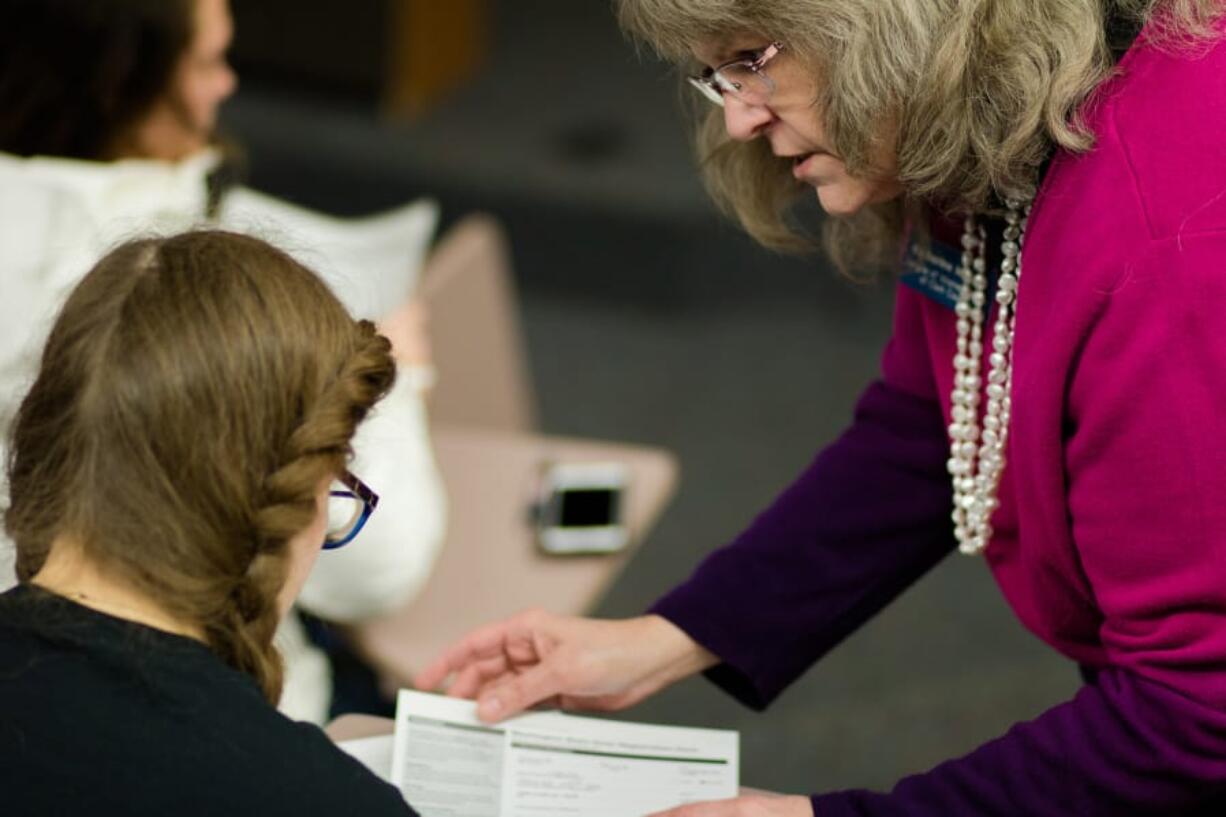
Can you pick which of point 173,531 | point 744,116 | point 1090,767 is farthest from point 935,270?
point 173,531

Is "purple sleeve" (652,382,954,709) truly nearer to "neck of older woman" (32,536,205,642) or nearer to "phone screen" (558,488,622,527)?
"neck of older woman" (32,536,205,642)

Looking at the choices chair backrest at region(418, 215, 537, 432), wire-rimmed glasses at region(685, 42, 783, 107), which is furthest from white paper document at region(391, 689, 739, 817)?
chair backrest at region(418, 215, 537, 432)

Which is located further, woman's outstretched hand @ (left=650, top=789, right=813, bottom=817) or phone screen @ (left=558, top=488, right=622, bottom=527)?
phone screen @ (left=558, top=488, right=622, bottom=527)

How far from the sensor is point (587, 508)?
92.6 inches

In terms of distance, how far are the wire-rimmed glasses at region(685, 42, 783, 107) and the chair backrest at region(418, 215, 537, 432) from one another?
1.40 m

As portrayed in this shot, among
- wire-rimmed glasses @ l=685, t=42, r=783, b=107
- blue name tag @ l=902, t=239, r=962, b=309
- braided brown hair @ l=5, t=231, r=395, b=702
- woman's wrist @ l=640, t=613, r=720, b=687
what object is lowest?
woman's wrist @ l=640, t=613, r=720, b=687

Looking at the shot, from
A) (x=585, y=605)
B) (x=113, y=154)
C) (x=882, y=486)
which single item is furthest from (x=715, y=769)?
(x=113, y=154)

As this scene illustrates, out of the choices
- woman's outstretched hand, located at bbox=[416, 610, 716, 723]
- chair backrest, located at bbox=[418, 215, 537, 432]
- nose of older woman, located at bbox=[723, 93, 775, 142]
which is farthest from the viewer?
chair backrest, located at bbox=[418, 215, 537, 432]

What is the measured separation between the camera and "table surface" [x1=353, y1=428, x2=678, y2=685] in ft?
7.25

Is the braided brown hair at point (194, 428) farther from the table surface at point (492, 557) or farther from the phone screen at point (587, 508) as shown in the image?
the phone screen at point (587, 508)

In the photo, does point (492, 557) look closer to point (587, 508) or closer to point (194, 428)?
point (587, 508)

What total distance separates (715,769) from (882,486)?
1.03ft

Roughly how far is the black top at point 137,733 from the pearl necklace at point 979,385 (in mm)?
574

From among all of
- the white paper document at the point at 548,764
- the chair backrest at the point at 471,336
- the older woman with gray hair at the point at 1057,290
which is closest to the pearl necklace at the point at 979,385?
the older woman with gray hair at the point at 1057,290
